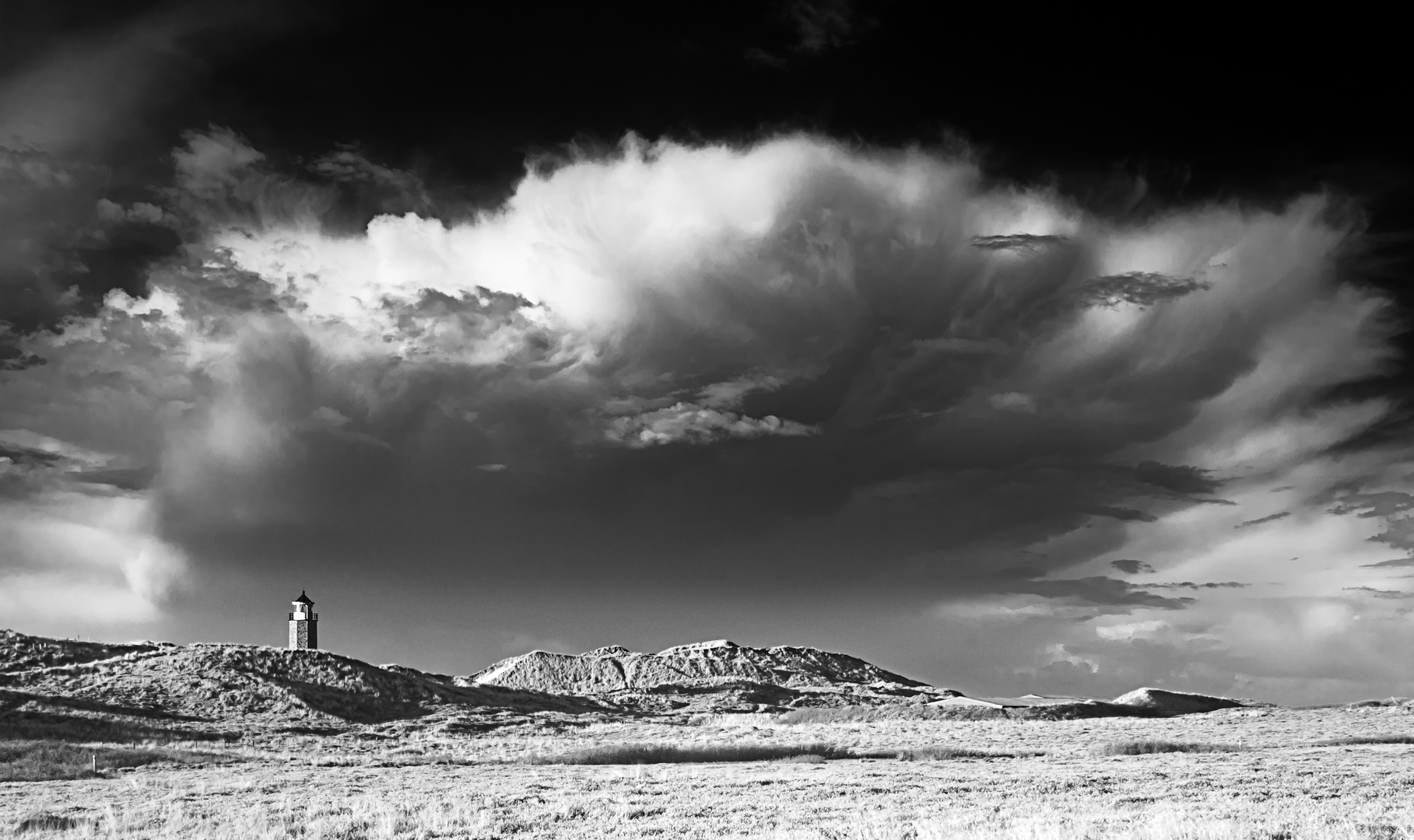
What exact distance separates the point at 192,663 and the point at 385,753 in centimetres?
5016

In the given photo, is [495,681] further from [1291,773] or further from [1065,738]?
[1291,773]

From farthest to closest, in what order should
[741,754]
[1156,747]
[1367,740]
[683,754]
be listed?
[1367,740]
[683,754]
[1156,747]
[741,754]

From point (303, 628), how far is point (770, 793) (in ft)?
357

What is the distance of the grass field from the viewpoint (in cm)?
2342

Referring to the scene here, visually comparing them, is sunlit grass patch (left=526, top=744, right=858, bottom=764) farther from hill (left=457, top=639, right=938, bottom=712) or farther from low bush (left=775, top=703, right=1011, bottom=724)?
hill (left=457, top=639, right=938, bottom=712)

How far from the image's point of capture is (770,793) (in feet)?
108

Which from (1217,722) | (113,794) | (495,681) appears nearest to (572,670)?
(495,681)

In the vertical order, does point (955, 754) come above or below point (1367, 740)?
above

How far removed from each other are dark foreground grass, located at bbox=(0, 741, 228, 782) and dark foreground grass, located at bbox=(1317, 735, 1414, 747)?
2253 inches

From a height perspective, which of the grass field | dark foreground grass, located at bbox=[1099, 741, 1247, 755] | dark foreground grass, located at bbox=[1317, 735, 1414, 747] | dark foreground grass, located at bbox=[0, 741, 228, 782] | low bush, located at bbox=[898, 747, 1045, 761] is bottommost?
dark foreground grass, located at bbox=[1317, 735, 1414, 747]

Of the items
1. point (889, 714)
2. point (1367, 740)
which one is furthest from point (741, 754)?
point (889, 714)

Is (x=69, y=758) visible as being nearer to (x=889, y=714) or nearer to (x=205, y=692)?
(x=205, y=692)

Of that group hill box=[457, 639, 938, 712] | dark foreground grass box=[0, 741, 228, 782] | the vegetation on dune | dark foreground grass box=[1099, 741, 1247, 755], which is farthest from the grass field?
hill box=[457, 639, 938, 712]

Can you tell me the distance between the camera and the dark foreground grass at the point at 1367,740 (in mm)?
57562
